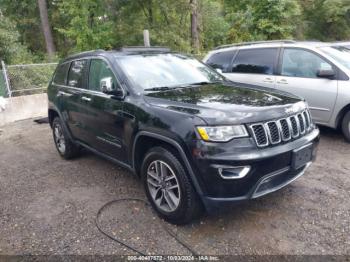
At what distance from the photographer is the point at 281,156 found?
9.32 feet

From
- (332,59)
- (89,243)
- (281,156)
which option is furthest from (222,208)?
(332,59)

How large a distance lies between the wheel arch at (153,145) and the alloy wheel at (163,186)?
0.19m

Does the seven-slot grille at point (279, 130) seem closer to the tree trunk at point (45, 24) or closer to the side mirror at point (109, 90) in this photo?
the side mirror at point (109, 90)

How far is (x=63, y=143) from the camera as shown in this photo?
5.39 metres

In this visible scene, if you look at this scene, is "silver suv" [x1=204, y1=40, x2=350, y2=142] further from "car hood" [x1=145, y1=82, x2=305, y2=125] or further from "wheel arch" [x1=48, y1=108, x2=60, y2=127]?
"wheel arch" [x1=48, y1=108, x2=60, y2=127]

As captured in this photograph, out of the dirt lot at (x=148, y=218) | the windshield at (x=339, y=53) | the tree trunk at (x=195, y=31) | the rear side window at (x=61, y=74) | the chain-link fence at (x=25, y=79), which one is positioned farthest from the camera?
the tree trunk at (x=195, y=31)

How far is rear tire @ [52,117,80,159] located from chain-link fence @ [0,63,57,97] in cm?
462

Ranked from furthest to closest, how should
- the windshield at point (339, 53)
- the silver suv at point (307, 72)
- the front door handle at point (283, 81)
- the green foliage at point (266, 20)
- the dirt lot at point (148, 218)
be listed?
the green foliage at point (266, 20), the front door handle at point (283, 81), the windshield at point (339, 53), the silver suv at point (307, 72), the dirt lot at point (148, 218)

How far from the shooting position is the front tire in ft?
9.64

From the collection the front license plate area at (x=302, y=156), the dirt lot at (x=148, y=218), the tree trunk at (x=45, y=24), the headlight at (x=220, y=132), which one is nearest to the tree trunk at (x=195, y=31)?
the tree trunk at (x=45, y=24)

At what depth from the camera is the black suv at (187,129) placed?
2721 millimetres

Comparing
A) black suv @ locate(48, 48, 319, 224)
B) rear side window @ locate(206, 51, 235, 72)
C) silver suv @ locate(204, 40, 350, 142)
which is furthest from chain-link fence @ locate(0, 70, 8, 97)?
silver suv @ locate(204, 40, 350, 142)

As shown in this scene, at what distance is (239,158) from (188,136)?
1.57ft

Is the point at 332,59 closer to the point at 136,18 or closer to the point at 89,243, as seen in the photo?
the point at 89,243
